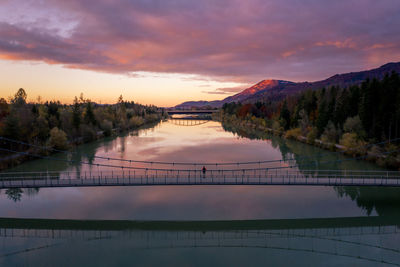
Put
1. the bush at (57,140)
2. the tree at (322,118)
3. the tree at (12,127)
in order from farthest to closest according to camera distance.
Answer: the tree at (322,118), the bush at (57,140), the tree at (12,127)

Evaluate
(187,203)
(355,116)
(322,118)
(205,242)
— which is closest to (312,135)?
(322,118)

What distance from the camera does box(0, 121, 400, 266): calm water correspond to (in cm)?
1245

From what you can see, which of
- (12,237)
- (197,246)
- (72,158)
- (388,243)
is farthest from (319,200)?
(72,158)

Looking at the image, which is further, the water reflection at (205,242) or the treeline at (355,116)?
the treeline at (355,116)

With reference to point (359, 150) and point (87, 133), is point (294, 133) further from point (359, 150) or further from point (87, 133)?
point (87, 133)

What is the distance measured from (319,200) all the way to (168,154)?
2107 cm

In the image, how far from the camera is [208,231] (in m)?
14.7

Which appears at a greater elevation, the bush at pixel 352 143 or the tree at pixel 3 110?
the tree at pixel 3 110

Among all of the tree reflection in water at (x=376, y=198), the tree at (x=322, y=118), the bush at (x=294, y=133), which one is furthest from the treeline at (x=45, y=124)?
the tree at (x=322, y=118)

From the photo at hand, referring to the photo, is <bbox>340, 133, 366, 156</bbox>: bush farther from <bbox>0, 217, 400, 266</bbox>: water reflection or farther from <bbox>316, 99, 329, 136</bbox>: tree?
<bbox>0, 217, 400, 266</bbox>: water reflection

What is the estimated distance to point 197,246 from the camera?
1345cm

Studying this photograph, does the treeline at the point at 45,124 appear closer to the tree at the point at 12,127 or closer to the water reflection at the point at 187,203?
the tree at the point at 12,127

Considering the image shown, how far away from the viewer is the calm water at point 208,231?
40.9ft

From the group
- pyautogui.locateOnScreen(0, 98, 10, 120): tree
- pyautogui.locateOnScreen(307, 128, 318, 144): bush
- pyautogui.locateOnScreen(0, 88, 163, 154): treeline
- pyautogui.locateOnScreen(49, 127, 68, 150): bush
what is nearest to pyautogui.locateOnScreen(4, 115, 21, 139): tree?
pyautogui.locateOnScreen(0, 88, 163, 154): treeline
